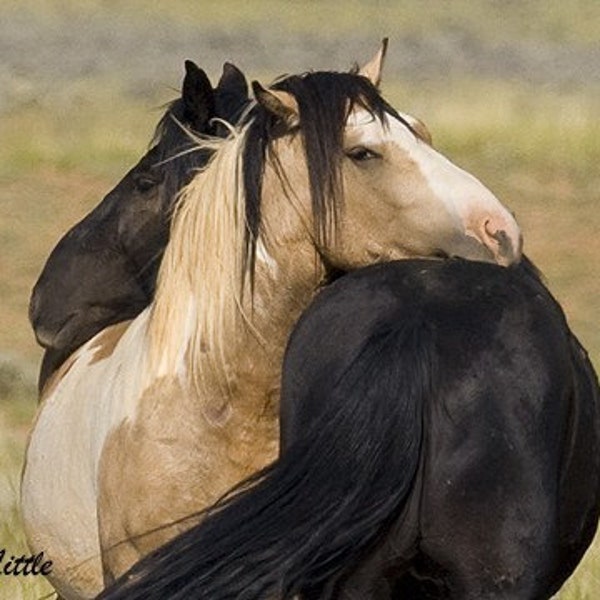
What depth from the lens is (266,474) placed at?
503 centimetres

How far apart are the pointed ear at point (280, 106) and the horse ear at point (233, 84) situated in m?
0.99

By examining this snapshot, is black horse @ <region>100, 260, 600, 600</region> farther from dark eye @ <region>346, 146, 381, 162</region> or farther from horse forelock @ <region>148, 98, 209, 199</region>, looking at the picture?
horse forelock @ <region>148, 98, 209, 199</region>

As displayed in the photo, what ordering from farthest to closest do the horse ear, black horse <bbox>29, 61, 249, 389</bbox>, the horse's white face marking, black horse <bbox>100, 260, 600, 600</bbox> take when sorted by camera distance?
the horse ear, black horse <bbox>29, 61, 249, 389</bbox>, the horse's white face marking, black horse <bbox>100, 260, 600, 600</bbox>

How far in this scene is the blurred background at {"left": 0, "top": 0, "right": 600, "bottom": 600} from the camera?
15.6 metres

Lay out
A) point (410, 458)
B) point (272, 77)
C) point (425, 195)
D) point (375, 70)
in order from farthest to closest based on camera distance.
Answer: point (272, 77)
point (375, 70)
point (425, 195)
point (410, 458)

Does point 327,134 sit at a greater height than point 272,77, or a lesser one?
greater

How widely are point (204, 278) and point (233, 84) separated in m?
1.20

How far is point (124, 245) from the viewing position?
21.6 ft

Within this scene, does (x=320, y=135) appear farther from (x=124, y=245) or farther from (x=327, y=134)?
(x=124, y=245)

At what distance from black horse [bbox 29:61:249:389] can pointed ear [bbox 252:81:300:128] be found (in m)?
0.84

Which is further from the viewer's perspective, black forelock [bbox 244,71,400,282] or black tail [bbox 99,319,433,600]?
black forelock [bbox 244,71,400,282]

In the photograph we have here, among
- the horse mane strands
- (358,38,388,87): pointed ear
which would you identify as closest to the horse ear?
(358,38,388,87): pointed ear

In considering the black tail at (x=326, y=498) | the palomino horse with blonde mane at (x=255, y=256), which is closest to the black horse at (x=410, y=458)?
the black tail at (x=326, y=498)

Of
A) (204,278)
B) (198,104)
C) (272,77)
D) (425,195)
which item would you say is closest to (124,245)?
(198,104)
